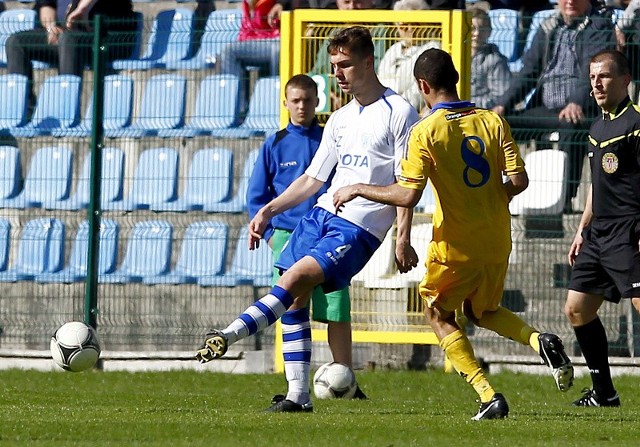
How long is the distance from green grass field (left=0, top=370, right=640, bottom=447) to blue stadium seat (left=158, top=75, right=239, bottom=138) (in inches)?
99.1

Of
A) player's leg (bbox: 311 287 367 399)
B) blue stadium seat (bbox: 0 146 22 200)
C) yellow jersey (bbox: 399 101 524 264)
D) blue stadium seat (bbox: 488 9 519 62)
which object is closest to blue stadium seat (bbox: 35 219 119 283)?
blue stadium seat (bbox: 0 146 22 200)

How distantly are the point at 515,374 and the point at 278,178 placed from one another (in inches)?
112

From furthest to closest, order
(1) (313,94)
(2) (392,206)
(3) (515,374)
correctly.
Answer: (3) (515,374)
(1) (313,94)
(2) (392,206)

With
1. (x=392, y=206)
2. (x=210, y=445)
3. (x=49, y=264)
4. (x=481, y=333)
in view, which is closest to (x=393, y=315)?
(x=481, y=333)

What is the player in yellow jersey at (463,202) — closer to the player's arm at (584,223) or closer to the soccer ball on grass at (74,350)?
the player's arm at (584,223)

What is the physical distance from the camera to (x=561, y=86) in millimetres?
12219

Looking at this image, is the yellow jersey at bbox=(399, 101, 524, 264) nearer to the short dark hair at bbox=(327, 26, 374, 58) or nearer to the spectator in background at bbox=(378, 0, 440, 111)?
the short dark hair at bbox=(327, 26, 374, 58)

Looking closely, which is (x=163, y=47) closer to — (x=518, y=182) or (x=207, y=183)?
(x=207, y=183)

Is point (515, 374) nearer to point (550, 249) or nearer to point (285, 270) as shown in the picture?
point (550, 249)

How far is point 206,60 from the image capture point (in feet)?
45.7

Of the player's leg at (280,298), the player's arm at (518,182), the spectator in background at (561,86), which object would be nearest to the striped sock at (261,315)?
the player's leg at (280,298)

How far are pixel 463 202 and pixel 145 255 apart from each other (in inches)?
224

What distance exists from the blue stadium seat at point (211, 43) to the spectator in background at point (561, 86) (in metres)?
2.77

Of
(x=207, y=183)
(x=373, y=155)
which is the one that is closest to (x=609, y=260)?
(x=373, y=155)
